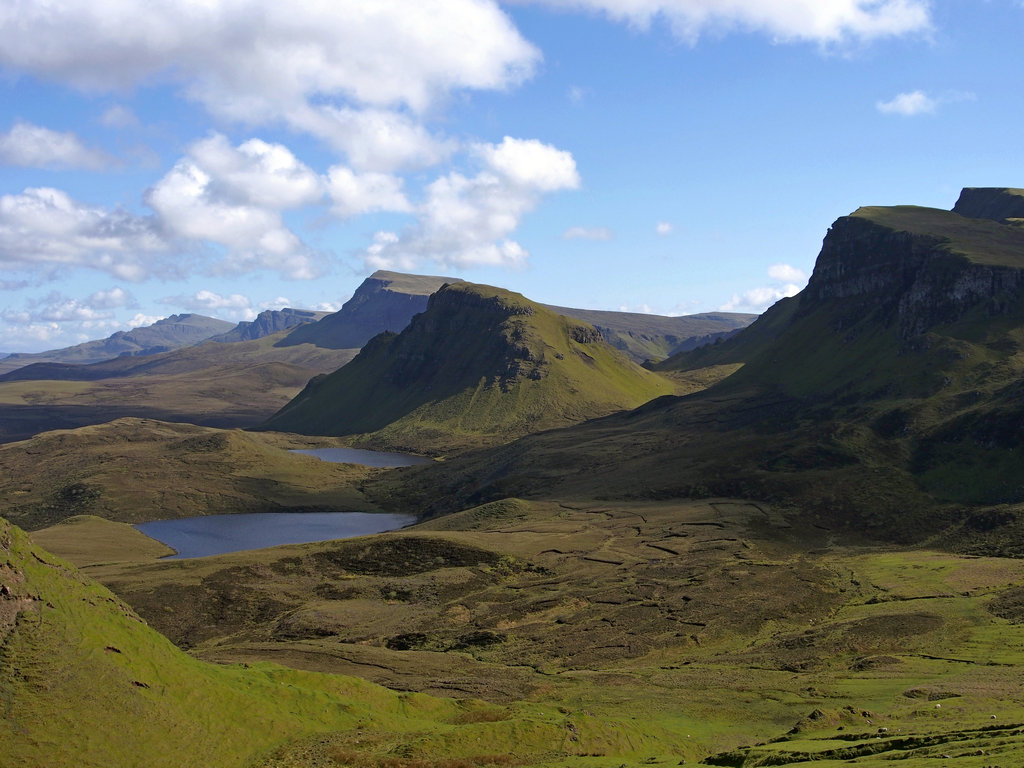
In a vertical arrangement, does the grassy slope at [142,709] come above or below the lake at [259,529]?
above

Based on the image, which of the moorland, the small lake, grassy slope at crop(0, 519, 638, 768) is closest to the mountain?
the moorland

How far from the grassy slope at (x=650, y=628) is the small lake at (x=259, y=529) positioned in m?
26.1

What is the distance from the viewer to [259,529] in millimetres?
170125

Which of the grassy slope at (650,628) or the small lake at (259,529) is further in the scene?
the small lake at (259,529)

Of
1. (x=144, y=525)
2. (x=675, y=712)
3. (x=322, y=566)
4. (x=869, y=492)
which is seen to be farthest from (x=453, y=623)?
(x=144, y=525)

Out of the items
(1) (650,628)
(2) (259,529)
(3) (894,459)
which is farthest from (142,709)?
(3) (894,459)

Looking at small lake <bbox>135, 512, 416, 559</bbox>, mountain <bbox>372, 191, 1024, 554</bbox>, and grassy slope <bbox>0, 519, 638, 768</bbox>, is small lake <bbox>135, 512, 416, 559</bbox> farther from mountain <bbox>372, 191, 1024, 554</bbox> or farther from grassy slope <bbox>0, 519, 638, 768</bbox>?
grassy slope <bbox>0, 519, 638, 768</bbox>

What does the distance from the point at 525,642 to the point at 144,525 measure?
116 m

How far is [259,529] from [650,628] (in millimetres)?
101428

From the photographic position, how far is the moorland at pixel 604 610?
46031 millimetres

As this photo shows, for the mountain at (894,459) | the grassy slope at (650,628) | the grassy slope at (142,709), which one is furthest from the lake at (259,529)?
the grassy slope at (142,709)

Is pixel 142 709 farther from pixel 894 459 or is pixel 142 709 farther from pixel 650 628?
pixel 894 459

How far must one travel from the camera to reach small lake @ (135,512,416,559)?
156m

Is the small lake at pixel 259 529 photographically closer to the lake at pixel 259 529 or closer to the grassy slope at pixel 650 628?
the lake at pixel 259 529
